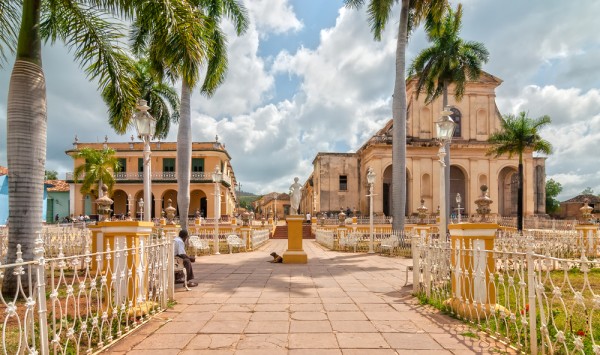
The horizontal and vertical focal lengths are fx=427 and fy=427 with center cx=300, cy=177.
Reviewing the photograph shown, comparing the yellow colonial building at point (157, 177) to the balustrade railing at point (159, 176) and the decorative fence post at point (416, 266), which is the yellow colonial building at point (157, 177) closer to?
the balustrade railing at point (159, 176)

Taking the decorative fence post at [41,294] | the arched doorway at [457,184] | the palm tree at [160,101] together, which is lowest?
the decorative fence post at [41,294]

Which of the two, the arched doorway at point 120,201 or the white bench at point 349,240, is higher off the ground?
the arched doorway at point 120,201

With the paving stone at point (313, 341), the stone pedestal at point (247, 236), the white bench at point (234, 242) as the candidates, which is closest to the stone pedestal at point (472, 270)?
the paving stone at point (313, 341)

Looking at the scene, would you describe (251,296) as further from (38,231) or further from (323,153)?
(323,153)

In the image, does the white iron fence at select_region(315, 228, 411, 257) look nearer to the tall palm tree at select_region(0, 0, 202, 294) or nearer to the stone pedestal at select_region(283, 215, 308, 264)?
the stone pedestal at select_region(283, 215, 308, 264)

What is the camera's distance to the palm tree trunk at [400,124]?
52.4 feet

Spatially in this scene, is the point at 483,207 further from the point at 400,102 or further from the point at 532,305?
the point at 400,102

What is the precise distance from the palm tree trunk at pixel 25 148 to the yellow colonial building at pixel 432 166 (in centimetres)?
2644

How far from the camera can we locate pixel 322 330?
492 cm

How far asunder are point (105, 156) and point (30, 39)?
26.5m

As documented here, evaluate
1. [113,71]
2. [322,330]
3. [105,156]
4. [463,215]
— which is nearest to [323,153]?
[463,215]

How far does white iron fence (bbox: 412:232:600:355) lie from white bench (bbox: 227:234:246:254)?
9.76 m

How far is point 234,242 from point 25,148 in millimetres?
10044

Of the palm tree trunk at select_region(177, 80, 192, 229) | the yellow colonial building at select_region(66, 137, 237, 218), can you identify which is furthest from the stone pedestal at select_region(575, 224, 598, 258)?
the yellow colonial building at select_region(66, 137, 237, 218)
